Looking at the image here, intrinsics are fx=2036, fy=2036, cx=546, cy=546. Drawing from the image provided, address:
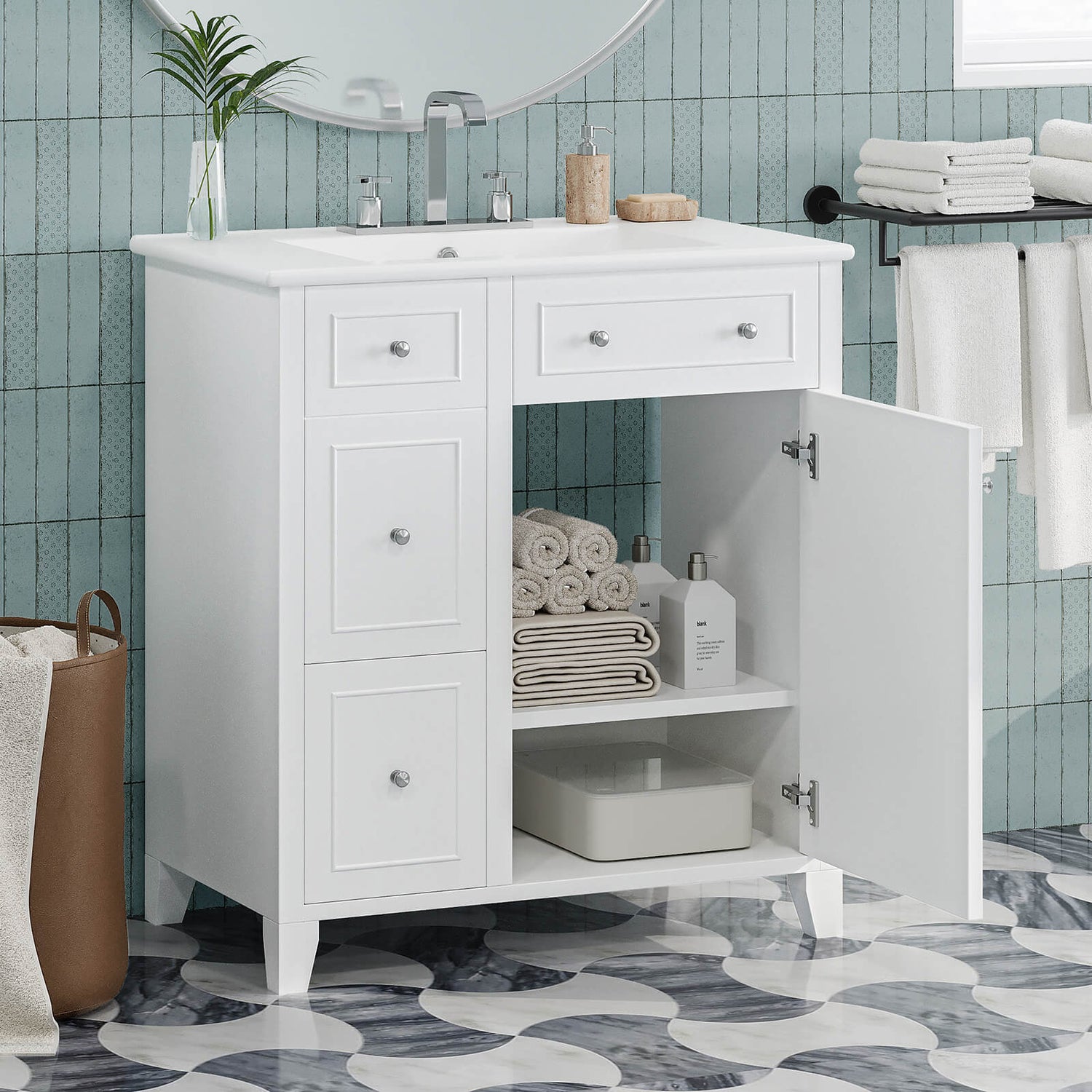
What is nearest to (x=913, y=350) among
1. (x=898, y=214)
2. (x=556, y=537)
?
(x=898, y=214)

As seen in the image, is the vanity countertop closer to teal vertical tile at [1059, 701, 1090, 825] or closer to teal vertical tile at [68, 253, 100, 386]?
teal vertical tile at [68, 253, 100, 386]

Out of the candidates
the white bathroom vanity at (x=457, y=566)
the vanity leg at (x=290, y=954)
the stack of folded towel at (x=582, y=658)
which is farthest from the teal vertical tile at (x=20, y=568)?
the stack of folded towel at (x=582, y=658)

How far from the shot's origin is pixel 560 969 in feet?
8.85

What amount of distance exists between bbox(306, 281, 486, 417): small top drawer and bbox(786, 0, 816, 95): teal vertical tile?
849mm

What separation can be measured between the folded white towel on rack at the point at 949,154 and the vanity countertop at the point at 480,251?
0.24m

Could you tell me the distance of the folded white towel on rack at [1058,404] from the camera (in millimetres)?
3002

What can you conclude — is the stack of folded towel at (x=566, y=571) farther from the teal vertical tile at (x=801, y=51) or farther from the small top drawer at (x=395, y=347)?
the teal vertical tile at (x=801, y=51)

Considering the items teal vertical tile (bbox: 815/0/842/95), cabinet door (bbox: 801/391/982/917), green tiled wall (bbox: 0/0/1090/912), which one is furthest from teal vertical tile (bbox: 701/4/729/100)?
cabinet door (bbox: 801/391/982/917)

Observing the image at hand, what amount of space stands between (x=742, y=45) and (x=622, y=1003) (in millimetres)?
1426

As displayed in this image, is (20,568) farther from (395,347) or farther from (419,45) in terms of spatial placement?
(419,45)

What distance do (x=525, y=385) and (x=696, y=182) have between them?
0.69 m

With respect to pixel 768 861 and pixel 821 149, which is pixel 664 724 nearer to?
pixel 768 861

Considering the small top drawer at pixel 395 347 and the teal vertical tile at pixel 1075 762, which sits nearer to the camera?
the small top drawer at pixel 395 347

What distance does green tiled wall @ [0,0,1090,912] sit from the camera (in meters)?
2.77
